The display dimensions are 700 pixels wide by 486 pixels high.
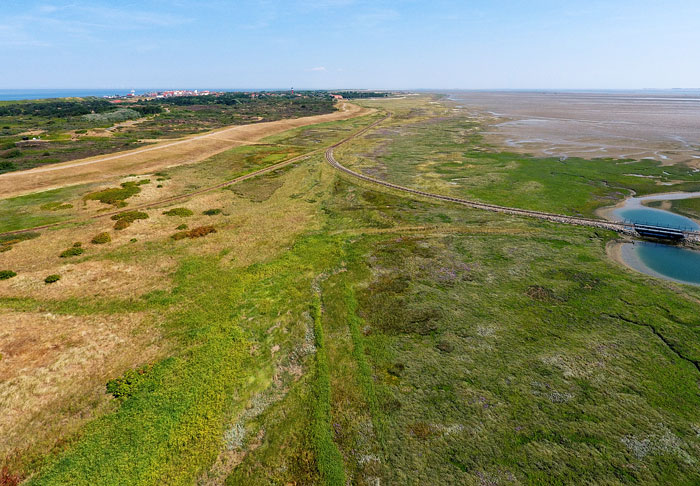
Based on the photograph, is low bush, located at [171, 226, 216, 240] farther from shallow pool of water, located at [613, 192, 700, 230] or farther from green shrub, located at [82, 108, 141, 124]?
green shrub, located at [82, 108, 141, 124]

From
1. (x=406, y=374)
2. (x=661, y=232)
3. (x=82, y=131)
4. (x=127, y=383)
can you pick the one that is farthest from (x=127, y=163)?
(x=661, y=232)

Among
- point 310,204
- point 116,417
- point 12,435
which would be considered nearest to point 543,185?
point 310,204

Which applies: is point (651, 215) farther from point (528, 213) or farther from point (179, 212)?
point (179, 212)

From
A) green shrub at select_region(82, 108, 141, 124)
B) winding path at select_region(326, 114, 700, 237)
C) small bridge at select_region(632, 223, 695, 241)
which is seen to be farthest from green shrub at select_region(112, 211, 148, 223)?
green shrub at select_region(82, 108, 141, 124)

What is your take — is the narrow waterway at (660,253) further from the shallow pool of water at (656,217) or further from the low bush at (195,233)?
the low bush at (195,233)

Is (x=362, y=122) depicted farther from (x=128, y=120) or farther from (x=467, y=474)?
(x=467, y=474)

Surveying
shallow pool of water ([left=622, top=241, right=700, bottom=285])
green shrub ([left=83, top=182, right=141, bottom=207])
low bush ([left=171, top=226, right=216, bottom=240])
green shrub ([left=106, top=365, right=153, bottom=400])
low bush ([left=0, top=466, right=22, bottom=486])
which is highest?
green shrub ([left=83, top=182, right=141, bottom=207])
